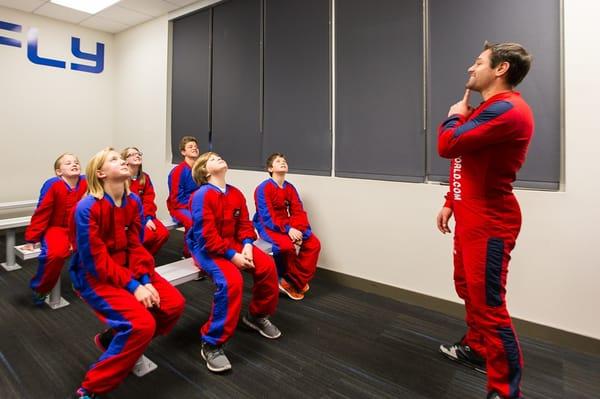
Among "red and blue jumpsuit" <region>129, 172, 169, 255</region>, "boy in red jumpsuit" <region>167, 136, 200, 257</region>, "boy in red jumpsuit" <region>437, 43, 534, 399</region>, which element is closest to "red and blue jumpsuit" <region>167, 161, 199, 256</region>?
"boy in red jumpsuit" <region>167, 136, 200, 257</region>

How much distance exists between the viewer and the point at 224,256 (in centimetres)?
205

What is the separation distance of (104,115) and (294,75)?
345 cm

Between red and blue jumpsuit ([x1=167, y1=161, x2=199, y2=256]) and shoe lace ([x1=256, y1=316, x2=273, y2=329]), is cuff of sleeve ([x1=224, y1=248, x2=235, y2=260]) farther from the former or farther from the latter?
red and blue jumpsuit ([x1=167, y1=161, x2=199, y2=256])

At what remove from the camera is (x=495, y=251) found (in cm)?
144

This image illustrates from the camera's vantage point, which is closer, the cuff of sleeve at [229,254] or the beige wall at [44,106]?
the cuff of sleeve at [229,254]

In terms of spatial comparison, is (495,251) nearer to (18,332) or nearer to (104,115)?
(18,332)

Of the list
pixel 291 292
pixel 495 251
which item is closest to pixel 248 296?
pixel 291 292

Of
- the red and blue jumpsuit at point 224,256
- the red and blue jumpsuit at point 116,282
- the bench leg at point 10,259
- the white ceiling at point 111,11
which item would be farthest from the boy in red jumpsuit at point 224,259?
the white ceiling at point 111,11

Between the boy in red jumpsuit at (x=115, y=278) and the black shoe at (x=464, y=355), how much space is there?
1452mm

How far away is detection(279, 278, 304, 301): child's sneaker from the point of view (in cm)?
Answer: 276

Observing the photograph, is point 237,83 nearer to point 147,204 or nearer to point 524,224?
point 147,204

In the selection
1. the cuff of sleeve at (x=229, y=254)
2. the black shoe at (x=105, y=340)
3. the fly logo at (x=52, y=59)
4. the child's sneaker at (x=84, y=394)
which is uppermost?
the fly logo at (x=52, y=59)

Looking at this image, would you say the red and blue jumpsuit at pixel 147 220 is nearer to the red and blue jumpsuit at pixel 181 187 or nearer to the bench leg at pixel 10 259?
→ the red and blue jumpsuit at pixel 181 187

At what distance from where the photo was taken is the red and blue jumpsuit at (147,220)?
3021 mm
